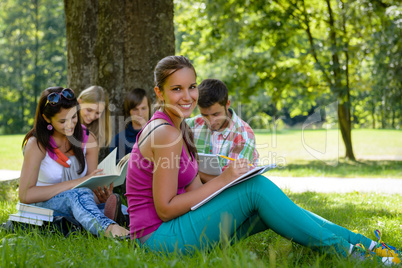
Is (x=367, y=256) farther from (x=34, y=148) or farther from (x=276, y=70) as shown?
(x=276, y=70)

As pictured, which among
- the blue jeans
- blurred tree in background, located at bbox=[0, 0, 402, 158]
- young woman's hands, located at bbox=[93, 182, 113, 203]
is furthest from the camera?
blurred tree in background, located at bbox=[0, 0, 402, 158]

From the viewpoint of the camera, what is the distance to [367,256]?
8.55ft

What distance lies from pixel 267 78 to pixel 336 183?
20.9 feet

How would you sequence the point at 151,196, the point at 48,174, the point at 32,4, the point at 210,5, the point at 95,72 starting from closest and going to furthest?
the point at 151,196, the point at 48,174, the point at 95,72, the point at 210,5, the point at 32,4

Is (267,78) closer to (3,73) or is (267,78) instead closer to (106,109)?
(106,109)

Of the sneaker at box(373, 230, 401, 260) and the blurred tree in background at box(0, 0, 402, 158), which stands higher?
the blurred tree in background at box(0, 0, 402, 158)

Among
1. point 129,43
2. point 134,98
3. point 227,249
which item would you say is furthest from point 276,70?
point 227,249

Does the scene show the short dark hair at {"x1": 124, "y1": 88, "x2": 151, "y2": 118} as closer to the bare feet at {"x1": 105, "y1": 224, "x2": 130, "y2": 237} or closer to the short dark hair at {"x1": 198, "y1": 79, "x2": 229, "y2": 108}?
the short dark hair at {"x1": 198, "y1": 79, "x2": 229, "y2": 108}

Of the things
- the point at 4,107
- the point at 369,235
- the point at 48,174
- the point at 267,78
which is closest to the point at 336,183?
the point at 369,235

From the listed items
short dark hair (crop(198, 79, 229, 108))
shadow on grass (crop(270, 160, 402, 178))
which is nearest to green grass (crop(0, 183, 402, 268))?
short dark hair (crop(198, 79, 229, 108))

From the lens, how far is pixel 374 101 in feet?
43.1

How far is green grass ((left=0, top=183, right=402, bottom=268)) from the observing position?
7.68ft

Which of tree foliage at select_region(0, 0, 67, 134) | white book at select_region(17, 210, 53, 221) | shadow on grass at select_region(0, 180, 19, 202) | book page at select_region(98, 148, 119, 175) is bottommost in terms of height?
shadow on grass at select_region(0, 180, 19, 202)

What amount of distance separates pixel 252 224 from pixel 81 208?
1517 millimetres
